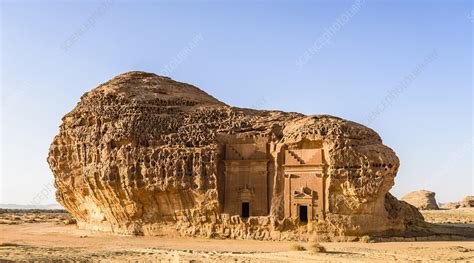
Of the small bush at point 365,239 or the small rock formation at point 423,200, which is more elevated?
the small rock formation at point 423,200

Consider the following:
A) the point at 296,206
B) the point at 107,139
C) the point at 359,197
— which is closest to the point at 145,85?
the point at 107,139

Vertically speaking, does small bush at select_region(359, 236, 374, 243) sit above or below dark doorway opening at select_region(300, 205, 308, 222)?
below

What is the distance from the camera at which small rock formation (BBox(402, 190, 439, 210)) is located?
9194cm

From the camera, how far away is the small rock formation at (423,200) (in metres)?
91.9

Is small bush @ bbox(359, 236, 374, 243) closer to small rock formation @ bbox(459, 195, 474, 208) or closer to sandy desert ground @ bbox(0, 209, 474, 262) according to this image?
sandy desert ground @ bbox(0, 209, 474, 262)

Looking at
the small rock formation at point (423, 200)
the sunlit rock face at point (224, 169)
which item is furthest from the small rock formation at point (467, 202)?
the sunlit rock face at point (224, 169)

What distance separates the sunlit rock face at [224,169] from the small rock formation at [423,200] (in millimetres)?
58481

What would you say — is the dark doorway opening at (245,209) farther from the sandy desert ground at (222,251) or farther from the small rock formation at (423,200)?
the small rock formation at (423,200)

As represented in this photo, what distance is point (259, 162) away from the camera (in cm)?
3541

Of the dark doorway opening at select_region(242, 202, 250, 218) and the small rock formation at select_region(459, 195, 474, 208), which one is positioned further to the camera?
the small rock formation at select_region(459, 195, 474, 208)

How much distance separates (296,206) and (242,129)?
6956mm

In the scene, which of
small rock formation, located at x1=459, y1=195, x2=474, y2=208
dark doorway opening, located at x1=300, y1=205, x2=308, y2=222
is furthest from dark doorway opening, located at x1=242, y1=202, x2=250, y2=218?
small rock formation, located at x1=459, y1=195, x2=474, y2=208

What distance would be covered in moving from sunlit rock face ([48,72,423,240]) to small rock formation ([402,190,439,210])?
58481 millimetres

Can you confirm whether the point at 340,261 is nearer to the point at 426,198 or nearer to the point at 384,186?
the point at 384,186
